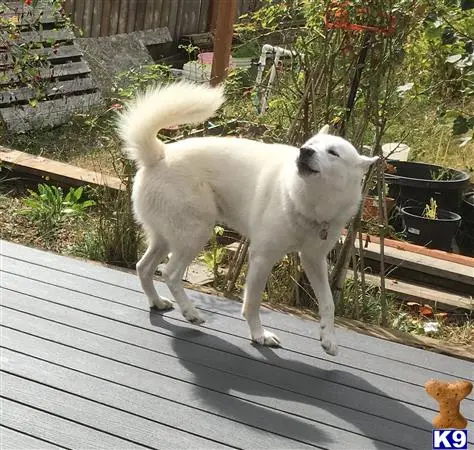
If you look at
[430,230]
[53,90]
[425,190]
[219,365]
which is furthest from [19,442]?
[53,90]

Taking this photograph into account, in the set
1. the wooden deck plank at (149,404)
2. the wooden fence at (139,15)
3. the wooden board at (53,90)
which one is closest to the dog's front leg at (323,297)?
the wooden deck plank at (149,404)

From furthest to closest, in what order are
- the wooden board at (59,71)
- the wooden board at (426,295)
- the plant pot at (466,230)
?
the wooden board at (59,71) → the plant pot at (466,230) → the wooden board at (426,295)

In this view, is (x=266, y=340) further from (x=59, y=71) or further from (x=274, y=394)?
(x=59, y=71)

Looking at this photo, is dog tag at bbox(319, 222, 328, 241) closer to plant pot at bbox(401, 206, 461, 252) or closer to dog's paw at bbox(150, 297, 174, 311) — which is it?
dog's paw at bbox(150, 297, 174, 311)

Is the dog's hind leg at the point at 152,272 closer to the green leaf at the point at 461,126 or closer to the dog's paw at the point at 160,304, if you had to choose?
the dog's paw at the point at 160,304

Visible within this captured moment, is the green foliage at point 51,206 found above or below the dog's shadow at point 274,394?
below

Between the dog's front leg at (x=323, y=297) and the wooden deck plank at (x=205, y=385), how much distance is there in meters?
0.21

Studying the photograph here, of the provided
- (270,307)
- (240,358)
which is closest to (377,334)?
(270,307)

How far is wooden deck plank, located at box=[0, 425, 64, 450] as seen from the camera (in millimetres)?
2271

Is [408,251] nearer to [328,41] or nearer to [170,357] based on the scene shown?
[328,41]

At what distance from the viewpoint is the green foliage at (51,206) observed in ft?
15.5

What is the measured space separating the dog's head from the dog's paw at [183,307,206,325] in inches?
30.9

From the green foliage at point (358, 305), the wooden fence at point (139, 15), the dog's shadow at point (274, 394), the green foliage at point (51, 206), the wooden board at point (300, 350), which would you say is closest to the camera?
the dog's shadow at point (274, 394)

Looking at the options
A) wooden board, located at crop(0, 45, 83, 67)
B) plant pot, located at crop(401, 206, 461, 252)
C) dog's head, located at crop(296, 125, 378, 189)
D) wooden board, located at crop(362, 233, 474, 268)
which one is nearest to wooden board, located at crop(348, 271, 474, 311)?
wooden board, located at crop(362, 233, 474, 268)
